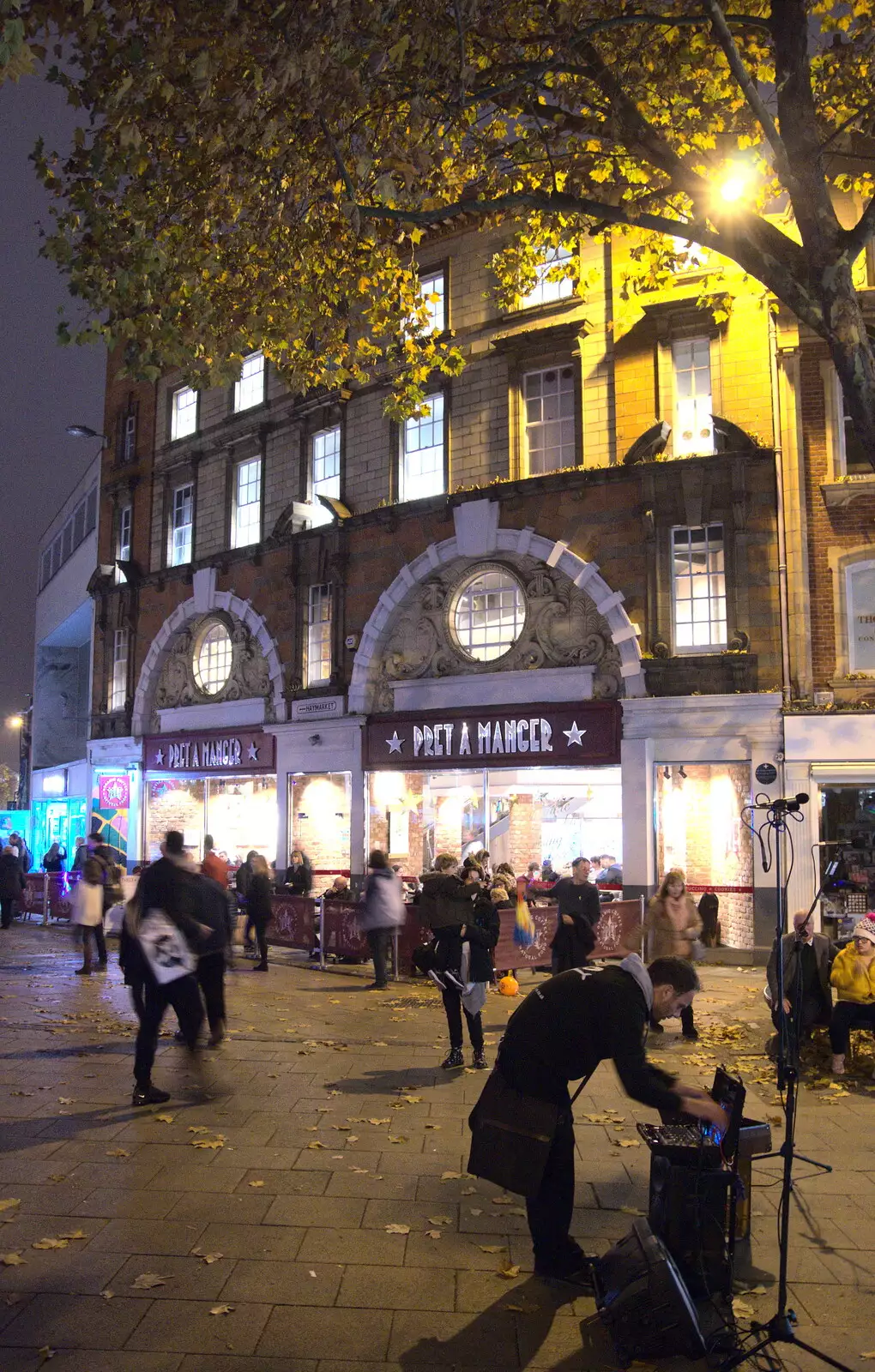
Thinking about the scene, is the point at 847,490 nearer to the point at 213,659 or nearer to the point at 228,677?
the point at 228,677

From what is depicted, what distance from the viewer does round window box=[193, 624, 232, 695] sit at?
27.4 m

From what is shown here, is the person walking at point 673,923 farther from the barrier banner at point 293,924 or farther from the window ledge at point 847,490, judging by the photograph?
the window ledge at point 847,490

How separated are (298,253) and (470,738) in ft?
37.9

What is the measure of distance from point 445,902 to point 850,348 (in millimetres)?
6093

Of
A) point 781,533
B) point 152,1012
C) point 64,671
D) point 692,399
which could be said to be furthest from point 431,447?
point 64,671

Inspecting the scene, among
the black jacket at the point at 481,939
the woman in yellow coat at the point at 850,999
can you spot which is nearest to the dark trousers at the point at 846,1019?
the woman in yellow coat at the point at 850,999

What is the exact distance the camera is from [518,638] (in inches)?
835

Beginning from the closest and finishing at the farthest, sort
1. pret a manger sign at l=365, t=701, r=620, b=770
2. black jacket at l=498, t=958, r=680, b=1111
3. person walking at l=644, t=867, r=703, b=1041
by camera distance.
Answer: black jacket at l=498, t=958, r=680, b=1111 < person walking at l=644, t=867, r=703, b=1041 < pret a manger sign at l=365, t=701, r=620, b=770

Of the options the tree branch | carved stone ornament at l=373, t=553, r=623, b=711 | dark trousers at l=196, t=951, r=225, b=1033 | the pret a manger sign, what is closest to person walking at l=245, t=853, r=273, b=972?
the pret a manger sign

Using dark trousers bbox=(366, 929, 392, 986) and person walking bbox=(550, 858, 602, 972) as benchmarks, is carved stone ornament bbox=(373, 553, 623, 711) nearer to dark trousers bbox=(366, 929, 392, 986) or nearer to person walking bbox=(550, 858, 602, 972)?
person walking bbox=(550, 858, 602, 972)

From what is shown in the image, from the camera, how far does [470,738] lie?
21.4 m

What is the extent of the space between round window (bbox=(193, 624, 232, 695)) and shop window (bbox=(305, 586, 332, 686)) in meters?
3.24

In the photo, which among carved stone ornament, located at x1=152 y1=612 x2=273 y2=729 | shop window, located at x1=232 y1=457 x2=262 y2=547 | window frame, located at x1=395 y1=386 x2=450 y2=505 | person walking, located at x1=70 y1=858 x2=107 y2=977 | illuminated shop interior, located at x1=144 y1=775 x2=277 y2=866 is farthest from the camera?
shop window, located at x1=232 y1=457 x2=262 y2=547

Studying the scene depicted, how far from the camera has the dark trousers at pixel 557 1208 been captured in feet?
17.5
